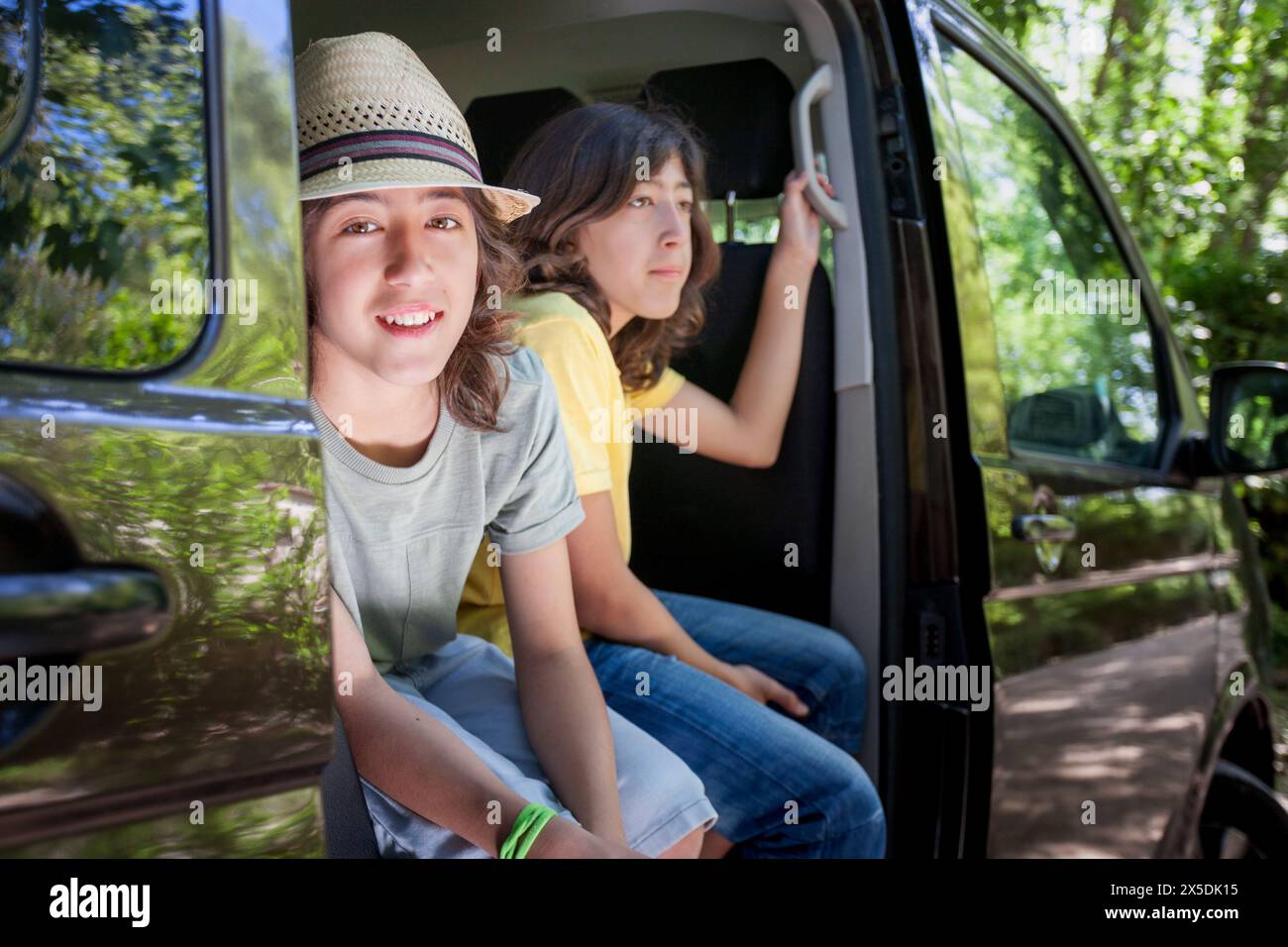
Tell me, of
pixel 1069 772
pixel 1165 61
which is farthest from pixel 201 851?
pixel 1165 61

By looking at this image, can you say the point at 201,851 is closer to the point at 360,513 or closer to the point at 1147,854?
the point at 360,513

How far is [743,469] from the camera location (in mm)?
2605

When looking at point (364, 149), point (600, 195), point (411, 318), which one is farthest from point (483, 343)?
point (600, 195)

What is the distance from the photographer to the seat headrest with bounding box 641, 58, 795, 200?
233cm

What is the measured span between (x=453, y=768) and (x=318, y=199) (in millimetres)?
639

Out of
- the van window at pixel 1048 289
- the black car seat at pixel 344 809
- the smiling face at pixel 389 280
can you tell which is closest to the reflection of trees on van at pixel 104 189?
the smiling face at pixel 389 280

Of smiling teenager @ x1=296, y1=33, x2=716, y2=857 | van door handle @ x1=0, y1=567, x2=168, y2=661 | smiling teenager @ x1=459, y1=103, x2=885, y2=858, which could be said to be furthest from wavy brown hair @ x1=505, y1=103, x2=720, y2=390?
van door handle @ x1=0, y1=567, x2=168, y2=661

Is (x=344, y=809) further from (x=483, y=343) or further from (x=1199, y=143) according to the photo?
(x=1199, y=143)

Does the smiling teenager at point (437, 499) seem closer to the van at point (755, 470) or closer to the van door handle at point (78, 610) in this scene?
the van at point (755, 470)

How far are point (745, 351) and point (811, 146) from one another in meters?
0.38

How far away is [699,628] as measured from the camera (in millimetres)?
2562

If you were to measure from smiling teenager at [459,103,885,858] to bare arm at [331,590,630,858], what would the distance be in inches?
14.6

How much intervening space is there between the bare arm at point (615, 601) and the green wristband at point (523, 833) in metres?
0.58

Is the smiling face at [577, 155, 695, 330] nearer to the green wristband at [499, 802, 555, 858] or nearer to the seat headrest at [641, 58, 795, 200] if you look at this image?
the seat headrest at [641, 58, 795, 200]
